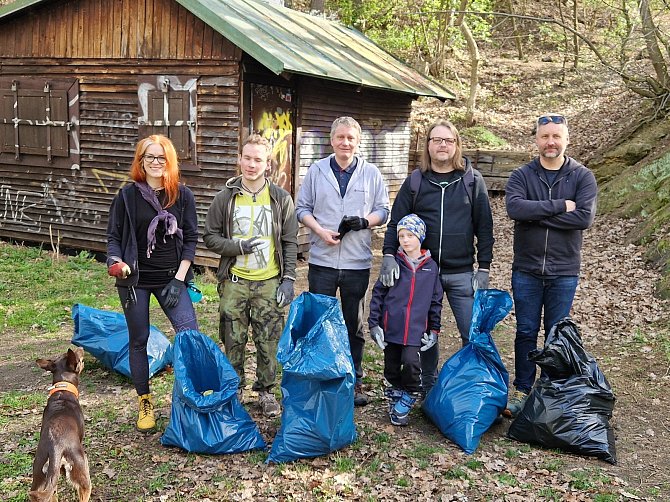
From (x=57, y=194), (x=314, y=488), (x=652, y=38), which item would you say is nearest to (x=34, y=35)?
(x=57, y=194)

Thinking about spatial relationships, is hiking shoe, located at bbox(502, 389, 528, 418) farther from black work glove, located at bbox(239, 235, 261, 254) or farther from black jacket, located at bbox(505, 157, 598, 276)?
black work glove, located at bbox(239, 235, 261, 254)

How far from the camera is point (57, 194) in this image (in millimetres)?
10891

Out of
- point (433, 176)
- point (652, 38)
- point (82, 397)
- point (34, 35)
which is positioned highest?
point (652, 38)

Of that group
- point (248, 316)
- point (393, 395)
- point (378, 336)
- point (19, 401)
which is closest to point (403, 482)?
point (393, 395)

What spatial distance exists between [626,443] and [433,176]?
7.37ft

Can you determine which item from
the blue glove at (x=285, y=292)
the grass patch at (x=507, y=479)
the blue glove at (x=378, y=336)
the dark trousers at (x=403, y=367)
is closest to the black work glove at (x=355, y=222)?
the blue glove at (x=285, y=292)

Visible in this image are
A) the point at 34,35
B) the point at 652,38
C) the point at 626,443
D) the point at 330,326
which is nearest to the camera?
the point at 330,326

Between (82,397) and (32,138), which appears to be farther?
(32,138)

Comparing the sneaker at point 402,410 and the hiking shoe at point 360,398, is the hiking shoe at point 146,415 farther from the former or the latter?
the sneaker at point 402,410

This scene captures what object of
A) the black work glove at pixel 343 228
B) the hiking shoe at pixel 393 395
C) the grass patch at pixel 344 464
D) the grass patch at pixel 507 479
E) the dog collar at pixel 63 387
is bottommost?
the grass patch at pixel 344 464

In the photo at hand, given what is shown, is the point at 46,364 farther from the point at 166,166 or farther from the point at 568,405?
the point at 568,405

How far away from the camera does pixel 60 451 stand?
10.4ft

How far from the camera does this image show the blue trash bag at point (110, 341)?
5445 mm

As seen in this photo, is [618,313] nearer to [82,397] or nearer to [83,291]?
[82,397]
